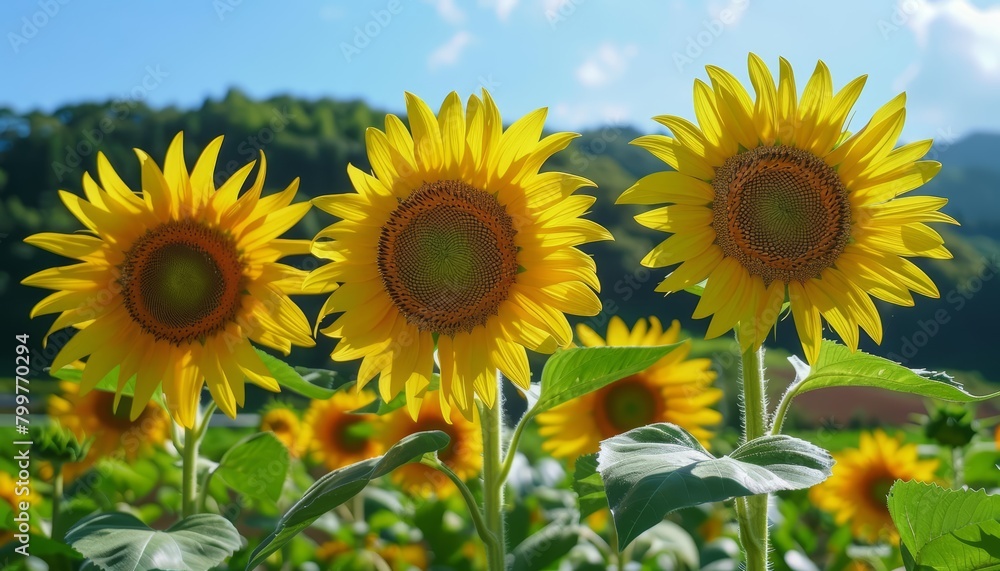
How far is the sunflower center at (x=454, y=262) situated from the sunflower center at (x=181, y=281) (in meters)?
0.35

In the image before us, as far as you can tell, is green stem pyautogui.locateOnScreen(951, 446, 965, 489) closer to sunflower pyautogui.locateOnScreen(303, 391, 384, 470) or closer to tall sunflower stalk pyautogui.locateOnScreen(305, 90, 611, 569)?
tall sunflower stalk pyautogui.locateOnScreen(305, 90, 611, 569)

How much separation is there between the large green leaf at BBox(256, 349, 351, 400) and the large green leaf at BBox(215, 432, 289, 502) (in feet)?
1.02

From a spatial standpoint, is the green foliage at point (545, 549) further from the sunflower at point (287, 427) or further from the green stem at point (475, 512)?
the sunflower at point (287, 427)

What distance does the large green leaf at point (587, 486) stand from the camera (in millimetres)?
1598

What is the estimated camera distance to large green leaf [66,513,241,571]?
56.6 inches

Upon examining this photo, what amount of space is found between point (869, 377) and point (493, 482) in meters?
0.69

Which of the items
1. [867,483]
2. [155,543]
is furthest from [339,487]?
[867,483]

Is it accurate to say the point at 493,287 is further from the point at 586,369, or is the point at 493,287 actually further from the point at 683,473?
the point at 683,473

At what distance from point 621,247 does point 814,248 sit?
22318 mm

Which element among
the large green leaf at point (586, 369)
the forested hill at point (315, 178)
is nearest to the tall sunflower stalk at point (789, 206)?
the large green leaf at point (586, 369)

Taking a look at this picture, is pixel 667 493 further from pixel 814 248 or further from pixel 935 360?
pixel 935 360

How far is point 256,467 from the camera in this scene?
6.68 feet

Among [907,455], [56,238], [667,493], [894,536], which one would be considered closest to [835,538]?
[894,536]

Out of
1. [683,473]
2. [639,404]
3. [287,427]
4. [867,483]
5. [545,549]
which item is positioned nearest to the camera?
[683,473]
